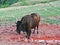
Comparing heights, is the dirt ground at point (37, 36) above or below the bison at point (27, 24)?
below

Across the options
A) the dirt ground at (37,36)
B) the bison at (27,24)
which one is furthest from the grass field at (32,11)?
the bison at (27,24)

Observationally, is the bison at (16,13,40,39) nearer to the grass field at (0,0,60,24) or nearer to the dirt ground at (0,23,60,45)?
the dirt ground at (0,23,60,45)

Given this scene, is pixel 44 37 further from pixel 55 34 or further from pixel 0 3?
pixel 0 3

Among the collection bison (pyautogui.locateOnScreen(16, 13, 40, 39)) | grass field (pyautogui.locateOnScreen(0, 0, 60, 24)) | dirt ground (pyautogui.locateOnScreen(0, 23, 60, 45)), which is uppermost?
bison (pyautogui.locateOnScreen(16, 13, 40, 39))

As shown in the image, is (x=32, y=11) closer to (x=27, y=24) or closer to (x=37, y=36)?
(x=37, y=36)

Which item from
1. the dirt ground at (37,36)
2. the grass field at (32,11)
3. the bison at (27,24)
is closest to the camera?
the dirt ground at (37,36)

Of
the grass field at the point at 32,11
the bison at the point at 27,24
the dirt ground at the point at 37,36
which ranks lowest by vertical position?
the grass field at the point at 32,11

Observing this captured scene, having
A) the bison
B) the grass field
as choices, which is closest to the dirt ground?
the bison

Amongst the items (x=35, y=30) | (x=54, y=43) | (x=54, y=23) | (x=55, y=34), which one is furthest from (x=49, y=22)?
(x=54, y=43)

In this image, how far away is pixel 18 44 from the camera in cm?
1300

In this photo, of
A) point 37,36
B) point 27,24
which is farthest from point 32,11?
point 27,24

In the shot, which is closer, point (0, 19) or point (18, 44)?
point (18, 44)

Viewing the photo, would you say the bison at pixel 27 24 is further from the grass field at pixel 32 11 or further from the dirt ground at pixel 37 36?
the grass field at pixel 32 11

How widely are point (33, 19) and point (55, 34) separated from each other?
5.28ft
